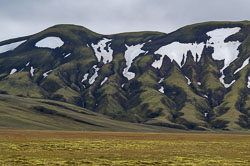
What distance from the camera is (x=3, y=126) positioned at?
199m

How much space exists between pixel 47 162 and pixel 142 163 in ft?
37.2

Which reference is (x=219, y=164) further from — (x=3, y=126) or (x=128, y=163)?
(x=3, y=126)

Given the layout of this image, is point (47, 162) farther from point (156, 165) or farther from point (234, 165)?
point (234, 165)

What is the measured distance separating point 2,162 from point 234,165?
2689 cm

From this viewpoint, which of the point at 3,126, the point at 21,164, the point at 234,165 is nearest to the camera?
the point at 21,164

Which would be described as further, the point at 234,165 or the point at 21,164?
the point at 234,165

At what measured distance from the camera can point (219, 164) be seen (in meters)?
50.2

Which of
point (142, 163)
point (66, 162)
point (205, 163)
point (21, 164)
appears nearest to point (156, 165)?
point (142, 163)

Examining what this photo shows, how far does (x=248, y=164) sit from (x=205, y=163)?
5.09 m

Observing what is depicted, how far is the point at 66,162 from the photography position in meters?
48.5

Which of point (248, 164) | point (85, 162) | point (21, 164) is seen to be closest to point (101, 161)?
point (85, 162)

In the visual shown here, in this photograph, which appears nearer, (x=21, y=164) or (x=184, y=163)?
(x=21, y=164)

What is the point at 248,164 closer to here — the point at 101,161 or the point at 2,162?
the point at 101,161

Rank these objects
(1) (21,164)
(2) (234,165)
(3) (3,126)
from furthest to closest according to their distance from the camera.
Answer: (3) (3,126), (2) (234,165), (1) (21,164)
